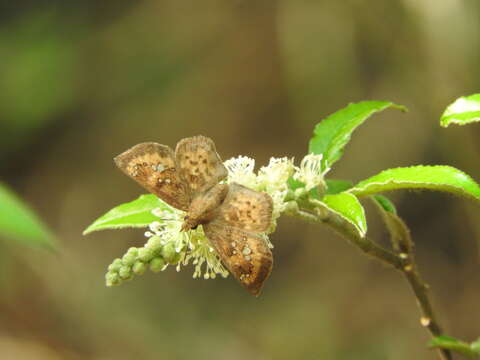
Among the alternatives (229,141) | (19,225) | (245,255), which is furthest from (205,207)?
(229,141)

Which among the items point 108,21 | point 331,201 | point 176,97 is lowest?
point 331,201

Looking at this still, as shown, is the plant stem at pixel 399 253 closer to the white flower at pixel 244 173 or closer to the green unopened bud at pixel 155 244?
the white flower at pixel 244 173

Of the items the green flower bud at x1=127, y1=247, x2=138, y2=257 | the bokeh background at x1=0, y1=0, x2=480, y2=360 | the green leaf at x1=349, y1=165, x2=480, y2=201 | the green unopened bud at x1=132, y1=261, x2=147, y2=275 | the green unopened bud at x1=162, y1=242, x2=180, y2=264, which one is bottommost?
the green unopened bud at x1=132, y1=261, x2=147, y2=275

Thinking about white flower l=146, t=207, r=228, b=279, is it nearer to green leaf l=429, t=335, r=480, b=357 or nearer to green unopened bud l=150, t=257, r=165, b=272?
green unopened bud l=150, t=257, r=165, b=272

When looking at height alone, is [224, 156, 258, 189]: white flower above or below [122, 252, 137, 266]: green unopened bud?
above

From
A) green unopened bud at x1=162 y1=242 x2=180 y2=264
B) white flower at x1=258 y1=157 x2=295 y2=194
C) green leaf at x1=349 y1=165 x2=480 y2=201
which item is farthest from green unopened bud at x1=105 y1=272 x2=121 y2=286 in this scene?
green leaf at x1=349 y1=165 x2=480 y2=201

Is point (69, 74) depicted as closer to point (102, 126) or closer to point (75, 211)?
point (102, 126)

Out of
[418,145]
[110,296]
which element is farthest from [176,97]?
[418,145]
